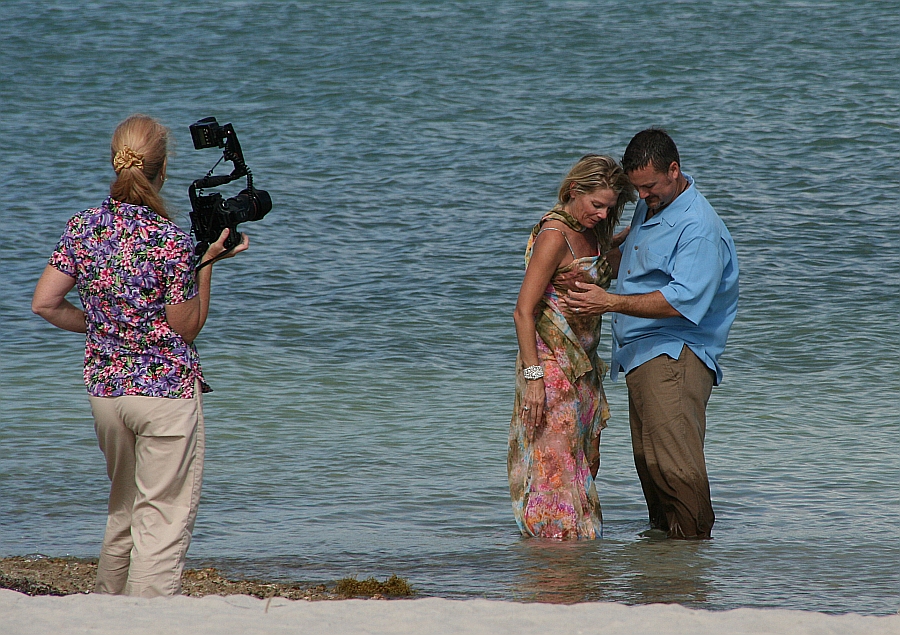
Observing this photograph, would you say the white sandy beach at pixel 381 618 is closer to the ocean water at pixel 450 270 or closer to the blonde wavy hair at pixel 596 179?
the ocean water at pixel 450 270

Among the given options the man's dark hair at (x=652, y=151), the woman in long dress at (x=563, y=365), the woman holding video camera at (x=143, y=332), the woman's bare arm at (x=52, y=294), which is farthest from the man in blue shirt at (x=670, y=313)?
the woman's bare arm at (x=52, y=294)

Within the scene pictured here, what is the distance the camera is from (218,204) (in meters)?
3.59

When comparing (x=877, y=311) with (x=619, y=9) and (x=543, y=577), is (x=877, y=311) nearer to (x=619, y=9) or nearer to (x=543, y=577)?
(x=543, y=577)

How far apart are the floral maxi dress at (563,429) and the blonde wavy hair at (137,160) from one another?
173cm

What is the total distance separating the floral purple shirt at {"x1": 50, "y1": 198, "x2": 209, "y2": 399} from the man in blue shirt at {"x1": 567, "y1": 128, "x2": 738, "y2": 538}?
1666mm

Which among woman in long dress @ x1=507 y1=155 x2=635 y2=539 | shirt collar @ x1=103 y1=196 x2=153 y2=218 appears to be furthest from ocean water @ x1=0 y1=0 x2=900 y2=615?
woman in long dress @ x1=507 y1=155 x2=635 y2=539

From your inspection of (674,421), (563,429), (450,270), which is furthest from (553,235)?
(450,270)

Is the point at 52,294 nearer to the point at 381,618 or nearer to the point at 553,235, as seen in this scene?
the point at 381,618

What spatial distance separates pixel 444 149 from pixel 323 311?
713 cm

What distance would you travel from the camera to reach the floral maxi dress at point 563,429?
4.64 m

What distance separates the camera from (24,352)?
9688 millimetres

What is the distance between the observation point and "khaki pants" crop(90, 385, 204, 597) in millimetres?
3426

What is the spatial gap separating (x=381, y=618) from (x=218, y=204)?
1374 mm

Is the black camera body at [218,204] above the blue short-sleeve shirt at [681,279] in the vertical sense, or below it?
above
